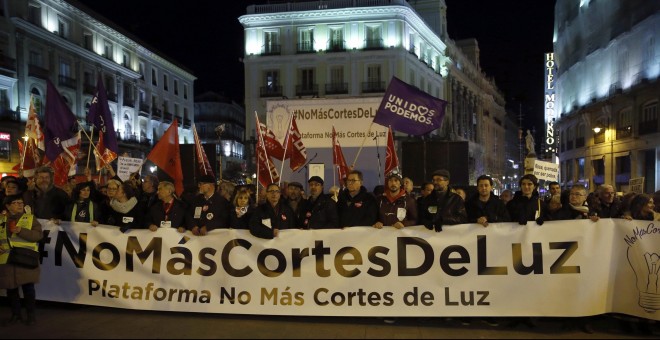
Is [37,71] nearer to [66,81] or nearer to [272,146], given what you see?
[66,81]

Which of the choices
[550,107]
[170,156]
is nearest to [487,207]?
[170,156]

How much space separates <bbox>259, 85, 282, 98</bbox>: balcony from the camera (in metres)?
44.7

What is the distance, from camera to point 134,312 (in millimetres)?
6523

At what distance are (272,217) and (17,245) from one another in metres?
2.83

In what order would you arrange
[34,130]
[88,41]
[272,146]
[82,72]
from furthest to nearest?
[88,41] < [82,72] < [34,130] < [272,146]

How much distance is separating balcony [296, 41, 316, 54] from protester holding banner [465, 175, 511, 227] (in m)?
39.5

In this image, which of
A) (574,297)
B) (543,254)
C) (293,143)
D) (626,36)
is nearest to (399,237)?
(543,254)

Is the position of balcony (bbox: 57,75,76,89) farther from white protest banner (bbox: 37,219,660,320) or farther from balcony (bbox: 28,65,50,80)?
white protest banner (bbox: 37,219,660,320)

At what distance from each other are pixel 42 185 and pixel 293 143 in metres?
4.16

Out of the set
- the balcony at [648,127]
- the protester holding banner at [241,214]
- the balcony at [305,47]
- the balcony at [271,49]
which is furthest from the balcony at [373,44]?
the protester holding banner at [241,214]

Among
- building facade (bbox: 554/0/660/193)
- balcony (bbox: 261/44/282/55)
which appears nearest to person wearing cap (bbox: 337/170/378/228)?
building facade (bbox: 554/0/660/193)

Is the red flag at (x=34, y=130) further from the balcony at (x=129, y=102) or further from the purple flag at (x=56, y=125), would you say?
the balcony at (x=129, y=102)

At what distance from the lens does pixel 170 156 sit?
8.54 metres

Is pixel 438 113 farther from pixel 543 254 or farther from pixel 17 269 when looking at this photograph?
pixel 17 269
